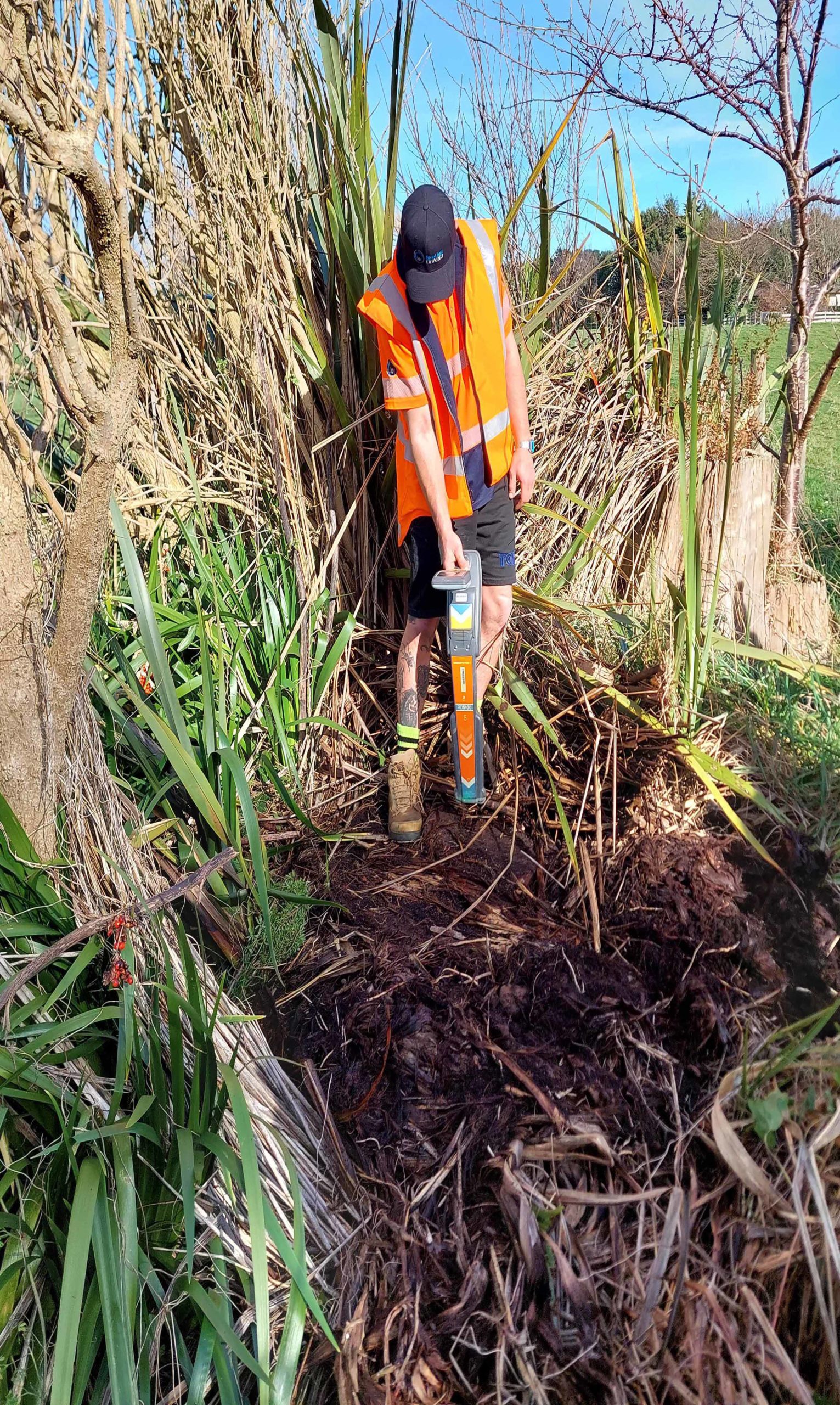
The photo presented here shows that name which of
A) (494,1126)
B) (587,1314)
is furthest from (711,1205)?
(494,1126)

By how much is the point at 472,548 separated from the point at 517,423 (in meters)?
0.35

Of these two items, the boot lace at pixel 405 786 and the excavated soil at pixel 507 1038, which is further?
the boot lace at pixel 405 786

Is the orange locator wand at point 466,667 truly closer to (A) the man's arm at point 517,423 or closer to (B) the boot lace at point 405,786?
(B) the boot lace at point 405,786

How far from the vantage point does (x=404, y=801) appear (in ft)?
6.89

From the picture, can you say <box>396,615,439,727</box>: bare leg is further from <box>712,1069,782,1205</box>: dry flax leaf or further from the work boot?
<box>712,1069,782,1205</box>: dry flax leaf

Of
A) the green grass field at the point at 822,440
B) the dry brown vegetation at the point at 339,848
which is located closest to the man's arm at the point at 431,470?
the dry brown vegetation at the point at 339,848

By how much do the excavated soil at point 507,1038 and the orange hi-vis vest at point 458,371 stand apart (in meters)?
0.95

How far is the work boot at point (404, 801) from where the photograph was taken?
2.08 meters

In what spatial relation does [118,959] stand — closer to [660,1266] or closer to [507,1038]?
[507,1038]

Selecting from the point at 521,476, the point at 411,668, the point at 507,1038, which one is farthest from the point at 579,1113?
the point at 521,476

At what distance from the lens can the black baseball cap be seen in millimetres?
1762

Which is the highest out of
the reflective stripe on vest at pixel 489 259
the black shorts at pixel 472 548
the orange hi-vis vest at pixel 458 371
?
the reflective stripe on vest at pixel 489 259

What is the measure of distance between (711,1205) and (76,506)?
1.66m

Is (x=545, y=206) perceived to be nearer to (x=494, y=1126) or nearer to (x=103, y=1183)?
(x=494, y=1126)
